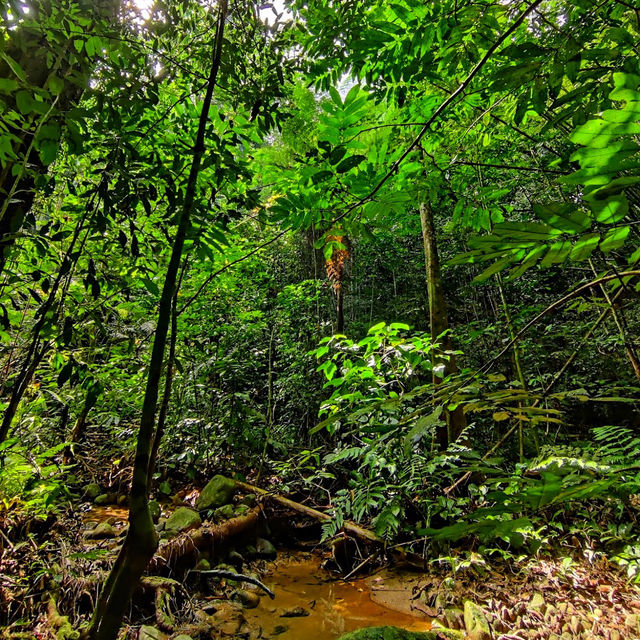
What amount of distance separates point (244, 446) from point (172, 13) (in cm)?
564

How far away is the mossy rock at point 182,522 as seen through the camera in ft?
12.9

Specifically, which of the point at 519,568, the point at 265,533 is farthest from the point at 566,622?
the point at 265,533

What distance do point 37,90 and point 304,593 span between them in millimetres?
4327

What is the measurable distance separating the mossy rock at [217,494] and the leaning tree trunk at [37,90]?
440cm

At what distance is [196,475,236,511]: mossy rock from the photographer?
4.82 metres

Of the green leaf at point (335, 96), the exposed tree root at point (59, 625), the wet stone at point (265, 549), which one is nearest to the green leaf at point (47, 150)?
the green leaf at point (335, 96)

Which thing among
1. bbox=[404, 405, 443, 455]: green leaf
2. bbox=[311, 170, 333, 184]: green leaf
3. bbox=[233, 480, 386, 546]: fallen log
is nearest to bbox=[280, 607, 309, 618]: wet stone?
bbox=[233, 480, 386, 546]: fallen log

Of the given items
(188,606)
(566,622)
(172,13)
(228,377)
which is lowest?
(188,606)

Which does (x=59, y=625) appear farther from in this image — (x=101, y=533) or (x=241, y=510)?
(x=241, y=510)

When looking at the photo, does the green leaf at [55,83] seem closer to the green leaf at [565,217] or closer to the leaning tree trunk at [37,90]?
the leaning tree trunk at [37,90]

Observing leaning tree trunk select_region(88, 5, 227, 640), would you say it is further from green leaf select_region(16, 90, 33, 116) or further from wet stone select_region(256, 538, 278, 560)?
wet stone select_region(256, 538, 278, 560)

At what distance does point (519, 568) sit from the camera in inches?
131

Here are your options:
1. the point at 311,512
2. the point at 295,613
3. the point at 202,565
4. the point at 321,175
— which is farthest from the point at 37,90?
the point at 311,512

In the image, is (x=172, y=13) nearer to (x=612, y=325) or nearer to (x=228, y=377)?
(x=228, y=377)
